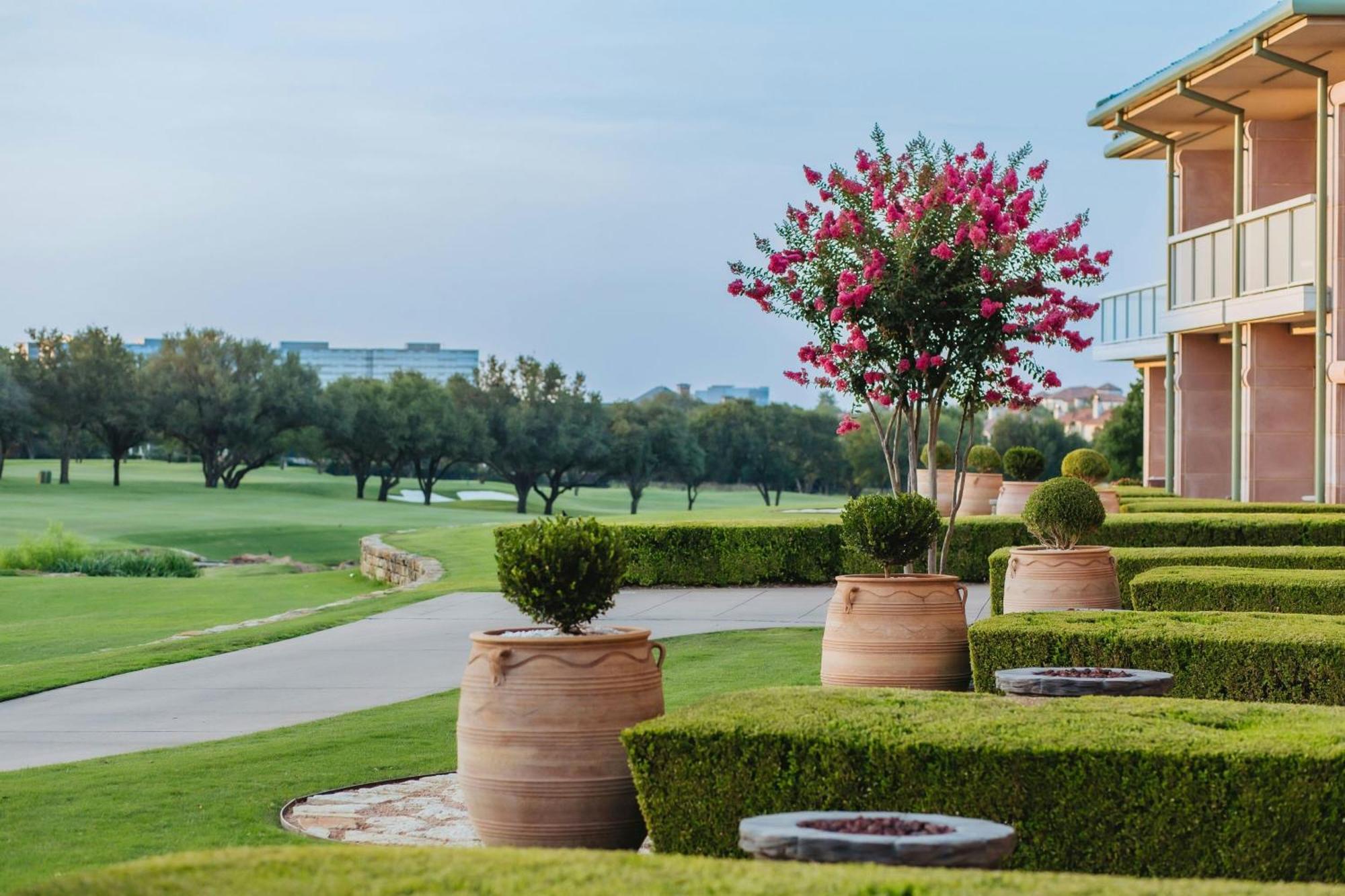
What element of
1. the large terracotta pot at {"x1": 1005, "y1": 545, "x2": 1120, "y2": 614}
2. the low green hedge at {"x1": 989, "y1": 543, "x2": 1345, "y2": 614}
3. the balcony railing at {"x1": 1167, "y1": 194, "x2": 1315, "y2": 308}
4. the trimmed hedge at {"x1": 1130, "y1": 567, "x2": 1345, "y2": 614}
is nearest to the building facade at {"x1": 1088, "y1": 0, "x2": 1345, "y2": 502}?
the balcony railing at {"x1": 1167, "y1": 194, "x2": 1315, "y2": 308}

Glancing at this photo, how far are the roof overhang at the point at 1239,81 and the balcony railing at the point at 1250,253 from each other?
1814 millimetres

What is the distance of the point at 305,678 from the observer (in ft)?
46.7

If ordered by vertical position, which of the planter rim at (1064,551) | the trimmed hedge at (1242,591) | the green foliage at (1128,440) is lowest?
the trimmed hedge at (1242,591)

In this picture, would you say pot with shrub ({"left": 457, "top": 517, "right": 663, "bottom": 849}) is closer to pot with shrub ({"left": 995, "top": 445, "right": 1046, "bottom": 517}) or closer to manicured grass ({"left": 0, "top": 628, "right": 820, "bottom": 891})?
manicured grass ({"left": 0, "top": 628, "right": 820, "bottom": 891})

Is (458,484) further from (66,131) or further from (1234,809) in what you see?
(1234,809)

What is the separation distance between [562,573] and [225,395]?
65543 millimetres

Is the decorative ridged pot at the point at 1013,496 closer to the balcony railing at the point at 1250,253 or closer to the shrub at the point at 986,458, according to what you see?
the shrub at the point at 986,458

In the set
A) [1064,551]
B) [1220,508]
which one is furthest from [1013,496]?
[1064,551]

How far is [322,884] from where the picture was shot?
144 inches

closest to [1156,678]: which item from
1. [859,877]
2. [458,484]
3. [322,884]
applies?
[859,877]

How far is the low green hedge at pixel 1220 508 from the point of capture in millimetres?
20781

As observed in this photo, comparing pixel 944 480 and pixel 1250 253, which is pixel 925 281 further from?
pixel 944 480

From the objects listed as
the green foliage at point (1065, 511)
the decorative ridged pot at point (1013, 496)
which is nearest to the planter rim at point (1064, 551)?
the green foliage at point (1065, 511)

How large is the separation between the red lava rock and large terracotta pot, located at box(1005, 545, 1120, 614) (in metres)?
7.83
